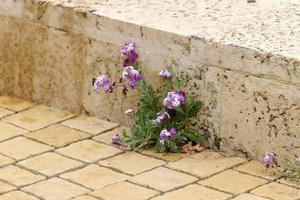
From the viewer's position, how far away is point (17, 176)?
4.50 metres

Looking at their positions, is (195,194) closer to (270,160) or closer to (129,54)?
(270,160)

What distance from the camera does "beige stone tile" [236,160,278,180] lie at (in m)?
4.45

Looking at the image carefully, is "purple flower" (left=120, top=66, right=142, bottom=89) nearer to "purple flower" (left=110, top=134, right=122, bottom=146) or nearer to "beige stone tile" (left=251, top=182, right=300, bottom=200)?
"purple flower" (left=110, top=134, right=122, bottom=146)

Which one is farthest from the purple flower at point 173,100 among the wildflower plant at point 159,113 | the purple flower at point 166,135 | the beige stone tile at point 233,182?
the beige stone tile at point 233,182

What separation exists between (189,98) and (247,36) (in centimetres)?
44

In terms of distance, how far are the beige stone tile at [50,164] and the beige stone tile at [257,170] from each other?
822 millimetres

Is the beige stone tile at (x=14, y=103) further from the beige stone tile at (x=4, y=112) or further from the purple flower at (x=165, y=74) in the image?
the purple flower at (x=165, y=74)

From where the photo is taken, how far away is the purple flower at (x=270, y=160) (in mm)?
4402

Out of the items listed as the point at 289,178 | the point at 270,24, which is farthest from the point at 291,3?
the point at 289,178

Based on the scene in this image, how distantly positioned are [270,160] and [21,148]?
1.34 metres

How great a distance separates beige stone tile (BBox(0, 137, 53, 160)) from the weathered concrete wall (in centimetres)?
50

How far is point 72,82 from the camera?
5375 millimetres

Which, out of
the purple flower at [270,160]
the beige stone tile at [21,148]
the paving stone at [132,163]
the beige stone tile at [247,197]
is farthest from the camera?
the beige stone tile at [21,148]

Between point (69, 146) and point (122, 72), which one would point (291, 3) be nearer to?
point (122, 72)
